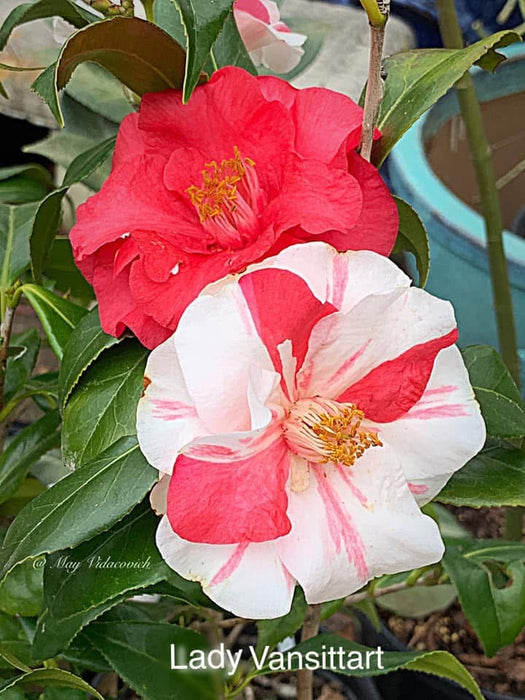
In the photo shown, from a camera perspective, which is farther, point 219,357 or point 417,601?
point 417,601

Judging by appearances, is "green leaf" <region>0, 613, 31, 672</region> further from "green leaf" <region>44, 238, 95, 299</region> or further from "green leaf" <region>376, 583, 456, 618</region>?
"green leaf" <region>376, 583, 456, 618</region>

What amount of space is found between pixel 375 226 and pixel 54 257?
1.28 feet

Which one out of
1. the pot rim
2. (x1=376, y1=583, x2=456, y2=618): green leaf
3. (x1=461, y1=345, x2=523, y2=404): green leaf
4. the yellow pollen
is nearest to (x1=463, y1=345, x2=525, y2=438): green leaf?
(x1=461, y1=345, x2=523, y2=404): green leaf

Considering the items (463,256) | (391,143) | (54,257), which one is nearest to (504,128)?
(463,256)

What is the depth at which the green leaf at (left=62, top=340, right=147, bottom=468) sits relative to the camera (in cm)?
50

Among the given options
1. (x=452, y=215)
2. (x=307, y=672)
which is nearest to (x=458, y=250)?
(x=452, y=215)

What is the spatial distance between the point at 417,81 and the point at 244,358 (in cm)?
23

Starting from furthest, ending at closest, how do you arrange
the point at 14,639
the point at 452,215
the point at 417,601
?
the point at 452,215 < the point at 417,601 < the point at 14,639

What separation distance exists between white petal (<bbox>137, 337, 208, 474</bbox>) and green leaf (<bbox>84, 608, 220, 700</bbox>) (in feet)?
0.84

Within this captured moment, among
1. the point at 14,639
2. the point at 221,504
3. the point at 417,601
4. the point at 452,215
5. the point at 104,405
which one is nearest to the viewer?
the point at 221,504

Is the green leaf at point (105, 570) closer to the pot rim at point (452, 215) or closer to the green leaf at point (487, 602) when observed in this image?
the green leaf at point (487, 602)

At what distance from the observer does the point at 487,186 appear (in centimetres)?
96

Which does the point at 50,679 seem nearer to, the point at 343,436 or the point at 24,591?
the point at 24,591

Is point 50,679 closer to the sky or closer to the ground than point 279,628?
closer to the sky
